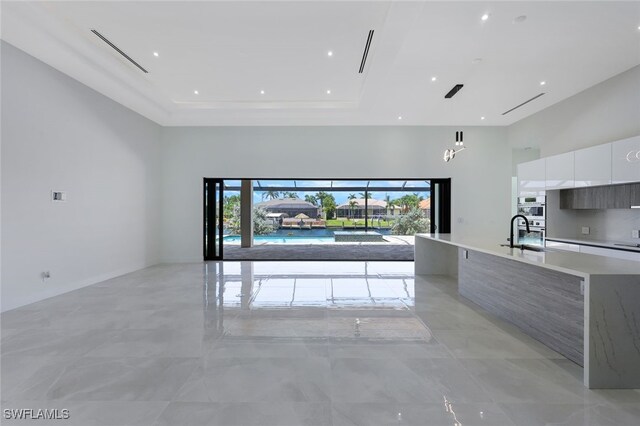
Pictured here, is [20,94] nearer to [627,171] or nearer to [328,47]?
[328,47]

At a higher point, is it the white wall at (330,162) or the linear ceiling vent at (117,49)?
the linear ceiling vent at (117,49)

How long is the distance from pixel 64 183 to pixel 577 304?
21.6 feet

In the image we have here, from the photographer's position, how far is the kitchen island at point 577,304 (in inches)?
75.7

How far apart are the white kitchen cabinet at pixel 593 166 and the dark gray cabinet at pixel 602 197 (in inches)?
13.0

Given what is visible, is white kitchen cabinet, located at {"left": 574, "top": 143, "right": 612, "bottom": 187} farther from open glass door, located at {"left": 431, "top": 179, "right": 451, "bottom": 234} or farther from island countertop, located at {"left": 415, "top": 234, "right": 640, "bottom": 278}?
open glass door, located at {"left": 431, "top": 179, "right": 451, "bottom": 234}

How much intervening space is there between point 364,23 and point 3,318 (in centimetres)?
560

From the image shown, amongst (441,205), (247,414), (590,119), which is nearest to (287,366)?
(247,414)

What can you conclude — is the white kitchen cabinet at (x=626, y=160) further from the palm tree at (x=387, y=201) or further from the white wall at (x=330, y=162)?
the palm tree at (x=387, y=201)

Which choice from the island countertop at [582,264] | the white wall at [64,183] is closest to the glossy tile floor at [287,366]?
the white wall at [64,183]

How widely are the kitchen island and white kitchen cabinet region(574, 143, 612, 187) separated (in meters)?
2.47

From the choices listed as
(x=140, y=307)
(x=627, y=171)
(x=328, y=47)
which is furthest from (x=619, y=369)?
(x=140, y=307)

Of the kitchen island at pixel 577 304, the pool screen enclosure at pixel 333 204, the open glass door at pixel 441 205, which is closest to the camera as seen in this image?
the kitchen island at pixel 577 304

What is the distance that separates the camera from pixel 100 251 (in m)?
5.16

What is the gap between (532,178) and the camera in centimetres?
567
